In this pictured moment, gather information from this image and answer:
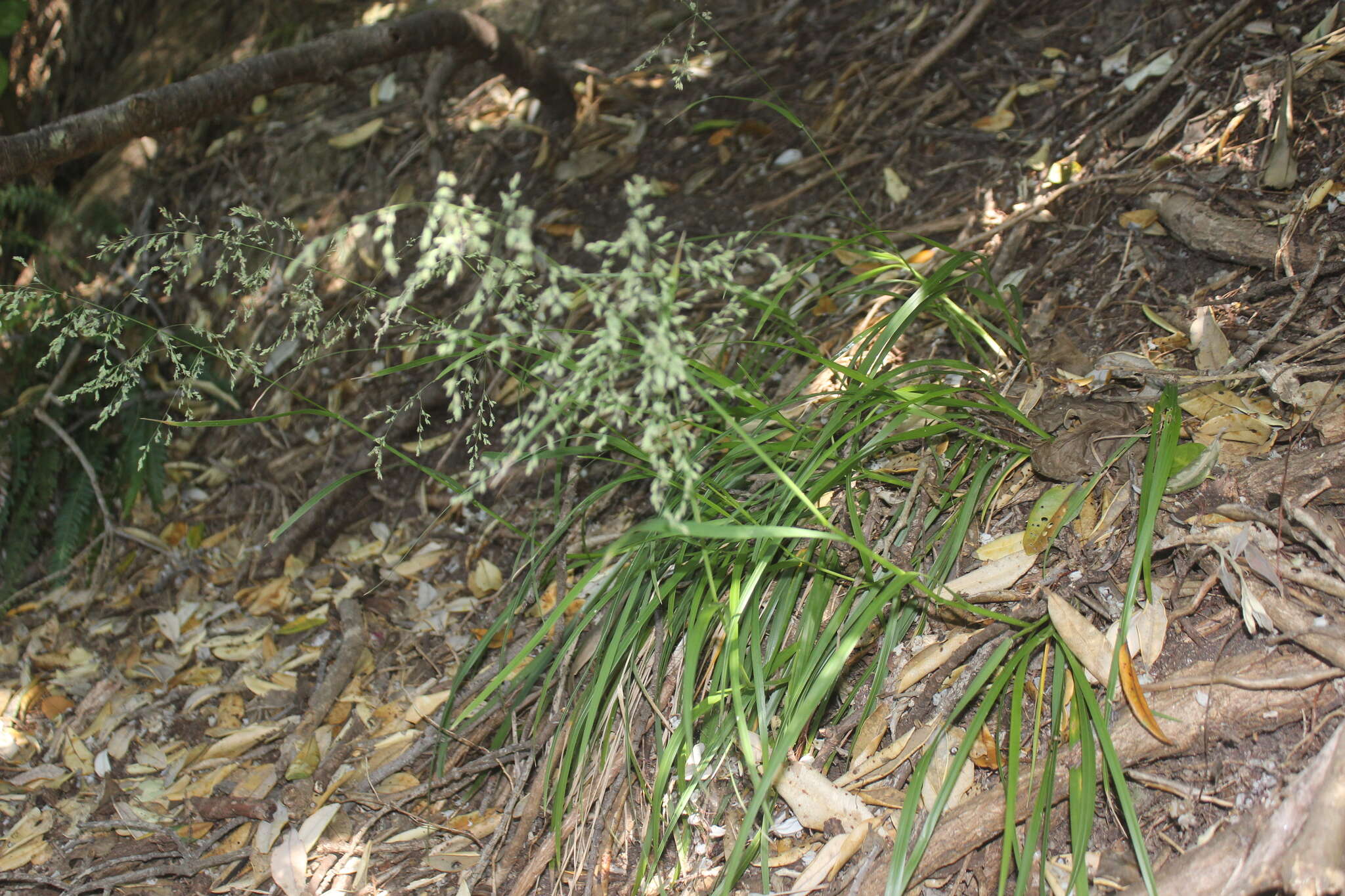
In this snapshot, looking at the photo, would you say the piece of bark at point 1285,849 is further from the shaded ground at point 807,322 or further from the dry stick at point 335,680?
the dry stick at point 335,680

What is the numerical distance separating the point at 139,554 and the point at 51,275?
119cm

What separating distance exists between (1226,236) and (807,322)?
1022 millimetres

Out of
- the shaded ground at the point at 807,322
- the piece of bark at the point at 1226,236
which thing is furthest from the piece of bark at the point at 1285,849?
the piece of bark at the point at 1226,236

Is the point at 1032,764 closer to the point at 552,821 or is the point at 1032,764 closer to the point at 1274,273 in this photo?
the point at 552,821

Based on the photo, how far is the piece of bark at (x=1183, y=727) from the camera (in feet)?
4.56

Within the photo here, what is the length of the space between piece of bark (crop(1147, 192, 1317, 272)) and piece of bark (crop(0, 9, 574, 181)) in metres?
2.03

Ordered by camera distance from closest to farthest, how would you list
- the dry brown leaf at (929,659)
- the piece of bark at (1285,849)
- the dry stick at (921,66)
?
the piece of bark at (1285,849)
the dry brown leaf at (929,659)
the dry stick at (921,66)

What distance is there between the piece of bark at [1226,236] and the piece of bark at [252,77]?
2.03m

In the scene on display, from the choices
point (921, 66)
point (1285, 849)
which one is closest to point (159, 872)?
point (1285, 849)

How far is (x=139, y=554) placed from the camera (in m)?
3.05

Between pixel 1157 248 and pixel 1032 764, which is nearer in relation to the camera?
pixel 1032 764

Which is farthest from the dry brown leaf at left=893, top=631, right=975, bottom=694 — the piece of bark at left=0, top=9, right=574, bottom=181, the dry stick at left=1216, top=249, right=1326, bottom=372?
the piece of bark at left=0, top=9, right=574, bottom=181

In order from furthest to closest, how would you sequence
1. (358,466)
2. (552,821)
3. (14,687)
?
(358,466) → (14,687) → (552,821)

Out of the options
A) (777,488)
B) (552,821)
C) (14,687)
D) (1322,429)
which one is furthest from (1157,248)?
(14,687)
